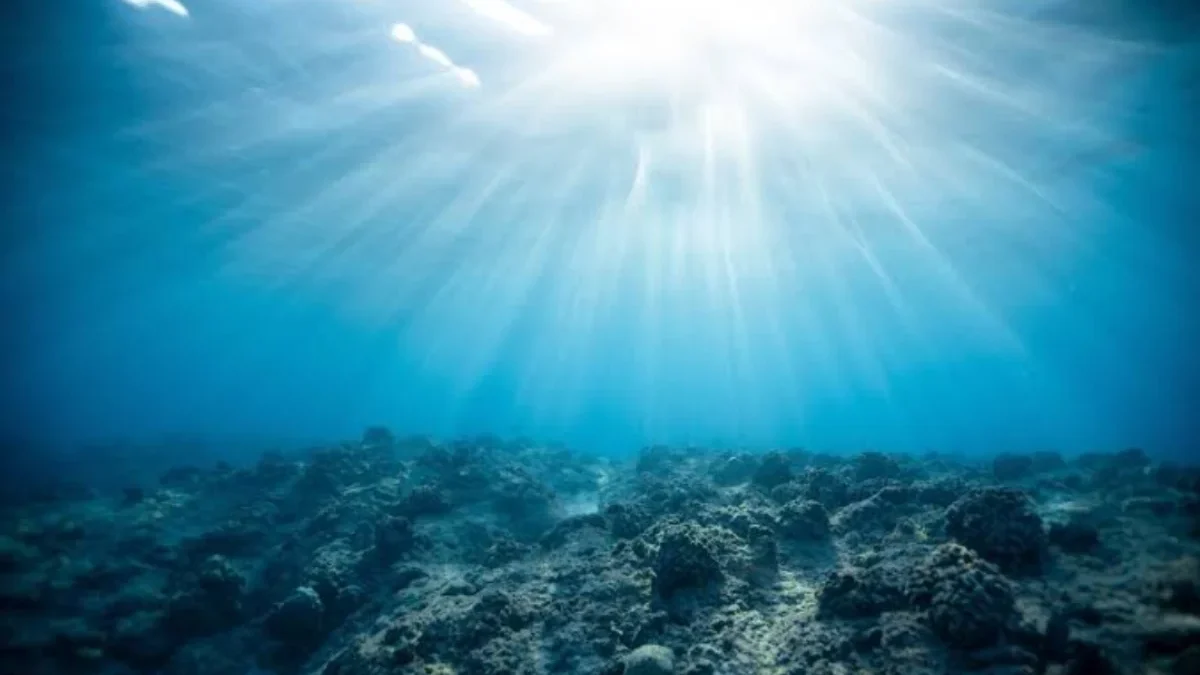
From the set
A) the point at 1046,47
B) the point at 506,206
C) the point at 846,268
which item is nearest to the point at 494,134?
the point at 506,206

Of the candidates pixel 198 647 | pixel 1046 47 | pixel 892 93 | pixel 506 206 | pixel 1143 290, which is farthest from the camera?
pixel 1143 290

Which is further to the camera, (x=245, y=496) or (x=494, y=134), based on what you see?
(x=494, y=134)

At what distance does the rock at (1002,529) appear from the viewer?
7.35 metres

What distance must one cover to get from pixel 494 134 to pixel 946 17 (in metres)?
17.9

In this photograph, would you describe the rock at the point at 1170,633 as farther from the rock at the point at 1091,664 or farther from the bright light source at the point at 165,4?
the bright light source at the point at 165,4

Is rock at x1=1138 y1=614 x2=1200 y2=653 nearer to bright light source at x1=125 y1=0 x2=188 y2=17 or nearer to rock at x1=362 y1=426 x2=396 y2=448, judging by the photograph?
rock at x1=362 y1=426 x2=396 y2=448

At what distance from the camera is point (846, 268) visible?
2002 inches

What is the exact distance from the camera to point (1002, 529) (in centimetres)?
747

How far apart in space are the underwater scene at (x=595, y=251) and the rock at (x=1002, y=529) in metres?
0.06

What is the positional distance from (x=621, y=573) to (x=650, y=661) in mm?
2756

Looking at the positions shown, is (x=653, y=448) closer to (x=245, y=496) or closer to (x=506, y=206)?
(x=245, y=496)

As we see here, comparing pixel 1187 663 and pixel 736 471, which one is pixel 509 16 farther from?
pixel 1187 663

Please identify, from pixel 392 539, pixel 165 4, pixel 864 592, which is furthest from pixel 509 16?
pixel 864 592

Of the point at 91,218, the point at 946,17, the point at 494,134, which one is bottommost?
the point at 946,17
